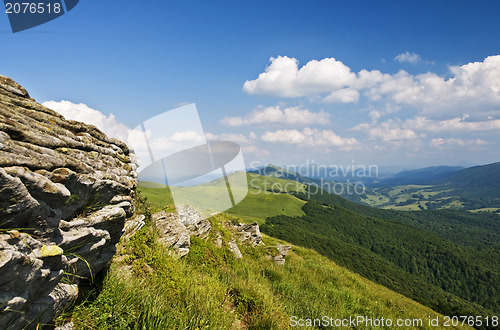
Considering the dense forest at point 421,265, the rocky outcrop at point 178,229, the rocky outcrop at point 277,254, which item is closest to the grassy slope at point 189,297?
the rocky outcrop at point 178,229

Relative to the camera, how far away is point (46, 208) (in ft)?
11.2

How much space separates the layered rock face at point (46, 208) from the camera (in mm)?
2887

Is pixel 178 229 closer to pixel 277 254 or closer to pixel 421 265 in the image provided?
pixel 277 254

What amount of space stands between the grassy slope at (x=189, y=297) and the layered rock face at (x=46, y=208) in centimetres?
84

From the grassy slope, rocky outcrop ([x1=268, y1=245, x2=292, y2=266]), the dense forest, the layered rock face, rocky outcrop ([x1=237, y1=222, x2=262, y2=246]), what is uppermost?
the layered rock face

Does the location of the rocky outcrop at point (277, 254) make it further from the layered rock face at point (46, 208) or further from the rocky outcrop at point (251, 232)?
the layered rock face at point (46, 208)

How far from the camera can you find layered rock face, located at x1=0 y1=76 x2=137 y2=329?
9.47 ft

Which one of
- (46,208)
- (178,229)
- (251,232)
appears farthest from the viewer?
(251,232)

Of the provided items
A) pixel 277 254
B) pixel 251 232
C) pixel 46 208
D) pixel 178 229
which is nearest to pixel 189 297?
pixel 46 208

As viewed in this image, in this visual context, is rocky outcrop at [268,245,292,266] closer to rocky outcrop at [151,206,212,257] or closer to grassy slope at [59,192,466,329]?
grassy slope at [59,192,466,329]

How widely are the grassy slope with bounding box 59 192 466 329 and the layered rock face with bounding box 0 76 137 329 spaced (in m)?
0.84

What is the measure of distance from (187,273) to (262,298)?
9.19 feet

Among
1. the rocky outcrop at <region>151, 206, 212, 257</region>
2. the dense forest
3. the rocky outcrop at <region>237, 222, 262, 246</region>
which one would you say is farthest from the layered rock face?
the dense forest

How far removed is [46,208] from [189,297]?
14.7 feet
